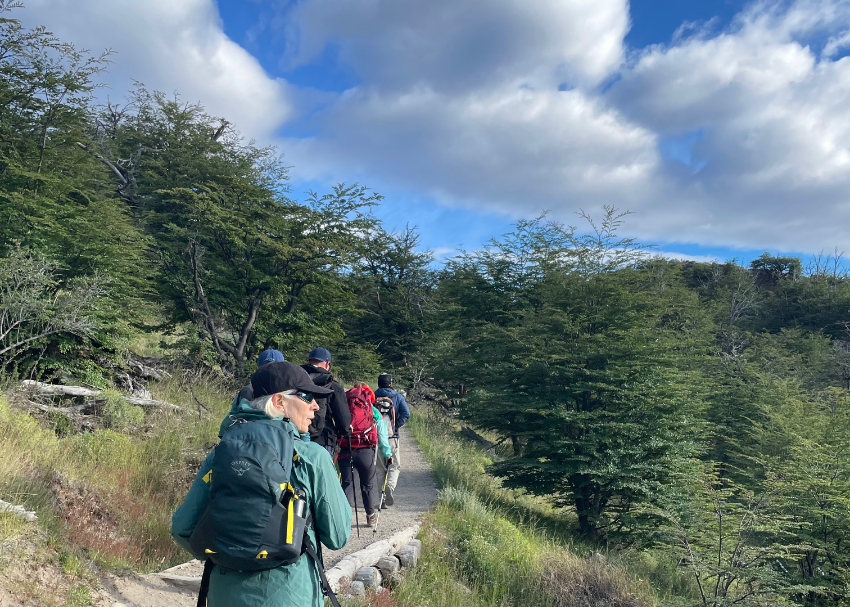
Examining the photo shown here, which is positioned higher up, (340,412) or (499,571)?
(340,412)

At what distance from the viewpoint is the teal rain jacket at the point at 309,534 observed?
7.13ft

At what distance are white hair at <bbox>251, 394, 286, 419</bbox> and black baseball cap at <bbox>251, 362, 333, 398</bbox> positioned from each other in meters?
0.06

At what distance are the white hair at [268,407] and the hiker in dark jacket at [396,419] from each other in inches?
222

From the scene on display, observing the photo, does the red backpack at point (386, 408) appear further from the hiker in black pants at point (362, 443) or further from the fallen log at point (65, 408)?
the fallen log at point (65, 408)

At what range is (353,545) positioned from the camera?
20.7 feet

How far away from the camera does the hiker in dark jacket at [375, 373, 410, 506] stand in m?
8.07

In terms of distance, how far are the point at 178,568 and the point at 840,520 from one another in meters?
12.2

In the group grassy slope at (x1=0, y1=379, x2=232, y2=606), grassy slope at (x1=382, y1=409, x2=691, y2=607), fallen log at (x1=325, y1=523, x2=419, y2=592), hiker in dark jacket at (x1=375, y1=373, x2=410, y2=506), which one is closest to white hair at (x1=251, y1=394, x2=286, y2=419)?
grassy slope at (x1=0, y1=379, x2=232, y2=606)

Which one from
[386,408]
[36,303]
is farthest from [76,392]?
[386,408]

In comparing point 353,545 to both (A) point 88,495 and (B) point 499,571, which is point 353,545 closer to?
(B) point 499,571

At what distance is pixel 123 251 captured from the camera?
34.2 ft

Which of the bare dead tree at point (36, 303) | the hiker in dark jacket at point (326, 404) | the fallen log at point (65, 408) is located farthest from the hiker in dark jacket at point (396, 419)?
the bare dead tree at point (36, 303)

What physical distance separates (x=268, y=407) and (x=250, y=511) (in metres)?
0.48

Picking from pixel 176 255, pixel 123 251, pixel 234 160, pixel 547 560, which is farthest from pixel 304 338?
pixel 234 160
